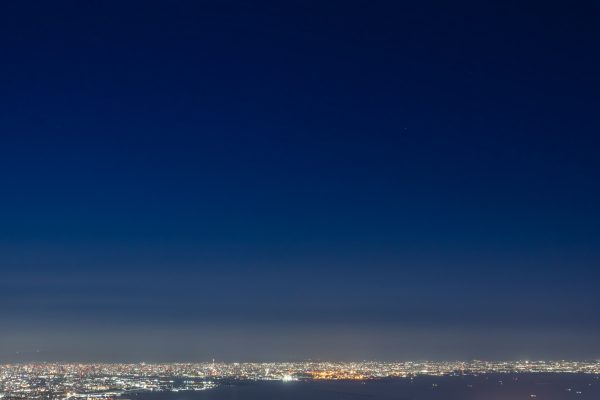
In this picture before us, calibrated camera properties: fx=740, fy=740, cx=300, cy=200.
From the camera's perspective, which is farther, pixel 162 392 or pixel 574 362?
pixel 574 362

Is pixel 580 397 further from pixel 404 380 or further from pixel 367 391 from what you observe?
pixel 404 380

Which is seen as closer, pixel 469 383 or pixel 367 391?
pixel 367 391

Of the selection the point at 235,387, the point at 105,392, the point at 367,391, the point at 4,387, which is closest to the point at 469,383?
the point at 367,391

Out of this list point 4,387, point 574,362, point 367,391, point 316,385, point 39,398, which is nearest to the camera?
point 39,398

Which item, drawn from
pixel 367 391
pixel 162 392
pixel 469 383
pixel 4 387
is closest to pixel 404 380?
pixel 469 383

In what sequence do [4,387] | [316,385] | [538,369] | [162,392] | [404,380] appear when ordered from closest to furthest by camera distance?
1. [4,387]
2. [162,392]
3. [316,385]
4. [404,380]
5. [538,369]

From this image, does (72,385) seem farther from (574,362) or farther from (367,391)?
(574,362)
